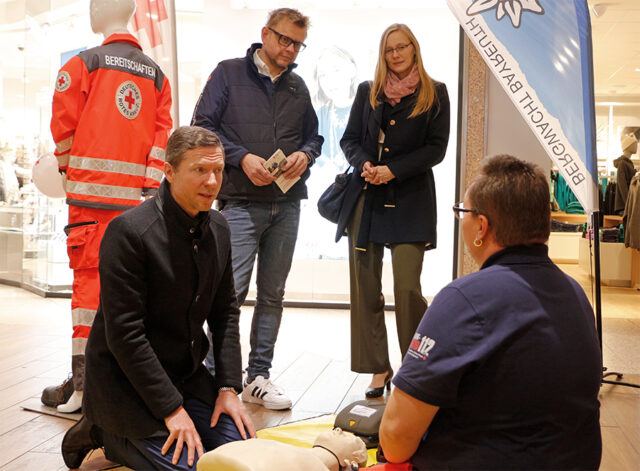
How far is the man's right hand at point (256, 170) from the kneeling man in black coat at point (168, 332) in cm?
86

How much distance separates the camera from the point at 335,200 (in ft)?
10.5

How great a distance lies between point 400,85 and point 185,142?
1389mm

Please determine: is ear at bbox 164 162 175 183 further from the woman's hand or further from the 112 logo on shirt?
the woman's hand

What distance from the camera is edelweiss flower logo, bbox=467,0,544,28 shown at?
116 inches

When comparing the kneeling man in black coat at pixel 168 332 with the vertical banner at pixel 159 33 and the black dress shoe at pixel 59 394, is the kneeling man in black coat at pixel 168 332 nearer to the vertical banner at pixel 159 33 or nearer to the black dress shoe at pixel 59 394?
the black dress shoe at pixel 59 394

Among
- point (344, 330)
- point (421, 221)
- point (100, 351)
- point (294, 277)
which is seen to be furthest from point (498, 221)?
point (294, 277)

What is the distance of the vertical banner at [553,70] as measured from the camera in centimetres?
291

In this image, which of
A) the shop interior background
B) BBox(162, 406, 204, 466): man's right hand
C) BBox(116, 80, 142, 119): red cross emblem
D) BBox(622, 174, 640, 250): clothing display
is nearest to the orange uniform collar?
BBox(116, 80, 142, 119): red cross emblem

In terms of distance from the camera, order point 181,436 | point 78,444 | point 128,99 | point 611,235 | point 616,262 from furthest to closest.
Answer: point 611,235 < point 616,262 < point 128,99 < point 78,444 < point 181,436

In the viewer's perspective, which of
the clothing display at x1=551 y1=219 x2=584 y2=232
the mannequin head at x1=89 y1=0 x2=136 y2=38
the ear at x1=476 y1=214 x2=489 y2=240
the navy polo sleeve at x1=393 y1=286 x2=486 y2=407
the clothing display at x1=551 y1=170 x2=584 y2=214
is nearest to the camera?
the navy polo sleeve at x1=393 y1=286 x2=486 y2=407

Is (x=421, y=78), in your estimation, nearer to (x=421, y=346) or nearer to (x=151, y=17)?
(x=151, y=17)

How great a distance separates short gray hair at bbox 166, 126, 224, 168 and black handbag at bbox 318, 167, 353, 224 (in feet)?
4.14

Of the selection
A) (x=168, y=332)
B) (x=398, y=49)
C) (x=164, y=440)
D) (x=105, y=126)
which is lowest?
A: (x=164, y=440)

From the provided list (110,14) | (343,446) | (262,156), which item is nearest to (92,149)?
(110,14)
